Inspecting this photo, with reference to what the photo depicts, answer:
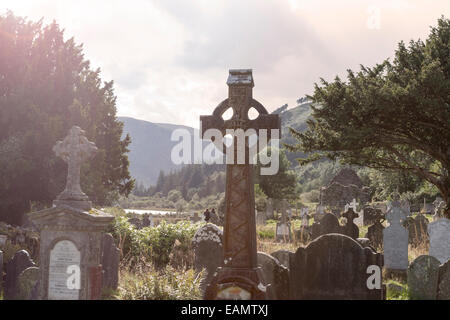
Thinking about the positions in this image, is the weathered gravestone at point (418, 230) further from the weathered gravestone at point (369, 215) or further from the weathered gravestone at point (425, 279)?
the weathered gravestone at point (369, 215)

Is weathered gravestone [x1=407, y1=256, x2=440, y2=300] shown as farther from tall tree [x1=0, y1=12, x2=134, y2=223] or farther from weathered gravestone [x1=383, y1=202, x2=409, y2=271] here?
tall tree [x1=0, y1=12, x2=134, y2=223]

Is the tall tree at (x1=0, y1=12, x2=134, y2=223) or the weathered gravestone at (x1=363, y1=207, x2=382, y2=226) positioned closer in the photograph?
the tall tree at (x1=0, y1=12, x2=134, y2=223)

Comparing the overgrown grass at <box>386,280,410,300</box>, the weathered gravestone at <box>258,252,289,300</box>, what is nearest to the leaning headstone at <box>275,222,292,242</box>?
the overgrown grass at <box>386,280,410,300</box>

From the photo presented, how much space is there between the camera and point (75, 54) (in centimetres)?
2742

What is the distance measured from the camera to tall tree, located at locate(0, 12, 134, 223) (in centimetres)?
2214

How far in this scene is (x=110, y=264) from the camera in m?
10.0

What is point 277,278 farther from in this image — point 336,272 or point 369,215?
point 369,215

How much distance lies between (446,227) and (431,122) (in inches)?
280

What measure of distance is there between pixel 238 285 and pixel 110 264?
4.28 m

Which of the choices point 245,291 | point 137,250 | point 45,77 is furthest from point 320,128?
point 45,77

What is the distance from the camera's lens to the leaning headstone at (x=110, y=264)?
32.6 ft

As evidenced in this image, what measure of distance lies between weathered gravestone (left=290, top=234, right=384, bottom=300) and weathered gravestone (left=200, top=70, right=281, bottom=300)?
5.55 feet

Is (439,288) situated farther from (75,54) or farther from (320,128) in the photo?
(75,54)

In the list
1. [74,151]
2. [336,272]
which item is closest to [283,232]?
[336,272]
